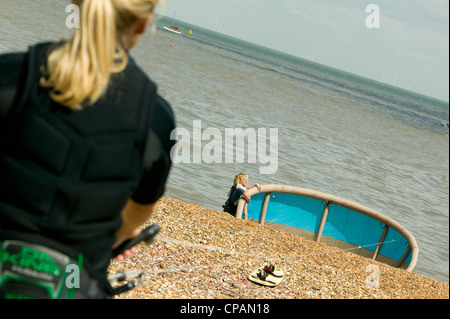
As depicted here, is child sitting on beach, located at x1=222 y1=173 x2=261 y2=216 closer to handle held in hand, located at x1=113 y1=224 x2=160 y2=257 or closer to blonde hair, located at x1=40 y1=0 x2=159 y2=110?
handle held in hand, located at x1=113 y1=224 x2=160 y2=257

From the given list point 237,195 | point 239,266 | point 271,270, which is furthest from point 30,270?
point 237,195

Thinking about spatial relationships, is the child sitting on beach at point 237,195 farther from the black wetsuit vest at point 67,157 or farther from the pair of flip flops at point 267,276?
the black wetsuit vest at point 67,157

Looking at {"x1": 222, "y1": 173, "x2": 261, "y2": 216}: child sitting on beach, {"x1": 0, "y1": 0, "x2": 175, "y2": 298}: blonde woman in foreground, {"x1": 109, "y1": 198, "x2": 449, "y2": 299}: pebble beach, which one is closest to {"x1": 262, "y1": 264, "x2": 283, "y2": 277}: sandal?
{"x1": 109, "y1": 198, "x2": 449, "y2": 299}: pebble beach

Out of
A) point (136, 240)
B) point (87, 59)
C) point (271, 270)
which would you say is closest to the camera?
point (87, 59)

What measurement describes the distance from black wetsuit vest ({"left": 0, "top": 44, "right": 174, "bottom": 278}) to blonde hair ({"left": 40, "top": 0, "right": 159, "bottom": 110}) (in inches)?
1.4

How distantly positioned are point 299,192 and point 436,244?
5332 millimetres

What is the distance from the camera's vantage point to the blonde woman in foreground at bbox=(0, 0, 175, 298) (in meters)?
1.48

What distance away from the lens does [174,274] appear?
6363 mm

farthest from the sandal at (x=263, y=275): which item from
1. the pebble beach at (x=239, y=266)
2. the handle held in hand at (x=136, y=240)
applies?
the handle held in hand at (x=136, y=240)

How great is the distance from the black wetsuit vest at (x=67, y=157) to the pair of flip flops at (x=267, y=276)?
18.1ft

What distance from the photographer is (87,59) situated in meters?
1.49

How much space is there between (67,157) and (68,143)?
0.14ft

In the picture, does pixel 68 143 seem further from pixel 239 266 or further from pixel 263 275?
pixel 239 266
